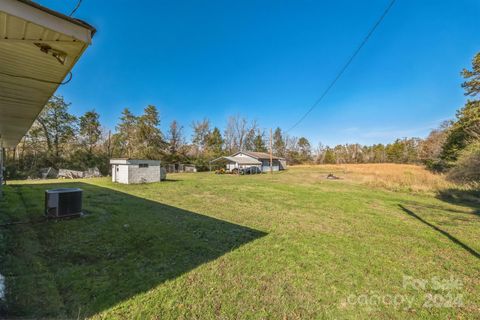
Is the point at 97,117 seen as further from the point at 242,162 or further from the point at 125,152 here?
the point at 242,162

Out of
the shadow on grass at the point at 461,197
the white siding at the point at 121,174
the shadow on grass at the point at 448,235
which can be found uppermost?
the white siding at the point at 121,174

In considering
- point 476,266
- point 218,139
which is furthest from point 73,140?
point 476,266

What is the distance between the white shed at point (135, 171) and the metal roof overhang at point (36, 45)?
12.0m

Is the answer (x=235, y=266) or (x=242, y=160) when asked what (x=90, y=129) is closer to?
(x=242, y=160)

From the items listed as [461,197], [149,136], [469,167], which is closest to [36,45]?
[461,197]

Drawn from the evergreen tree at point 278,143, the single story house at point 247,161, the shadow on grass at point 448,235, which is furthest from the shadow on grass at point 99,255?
the evergreen tree at point 278,143

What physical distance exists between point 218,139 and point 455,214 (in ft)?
114

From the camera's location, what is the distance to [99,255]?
3549 millimetres

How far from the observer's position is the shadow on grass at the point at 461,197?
958 cm

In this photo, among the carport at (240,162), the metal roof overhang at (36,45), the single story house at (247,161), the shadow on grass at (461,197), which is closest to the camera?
the metal roof overhang at (36,45)

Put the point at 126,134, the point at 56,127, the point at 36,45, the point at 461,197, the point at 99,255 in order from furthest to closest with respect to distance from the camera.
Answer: the point at 126,134
the point at 56,127
the point at 461,197
the point at 99,255
the point at 36,45

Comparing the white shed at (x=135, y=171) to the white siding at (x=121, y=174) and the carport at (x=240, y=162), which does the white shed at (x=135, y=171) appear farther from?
the carport at (x=240, y=162)

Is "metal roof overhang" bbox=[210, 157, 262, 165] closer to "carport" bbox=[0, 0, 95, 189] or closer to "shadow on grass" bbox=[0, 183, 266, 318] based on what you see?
"shadow on grass" bbox=[0, 183, 266, 318]

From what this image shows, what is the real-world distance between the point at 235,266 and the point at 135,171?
42.7 ft
